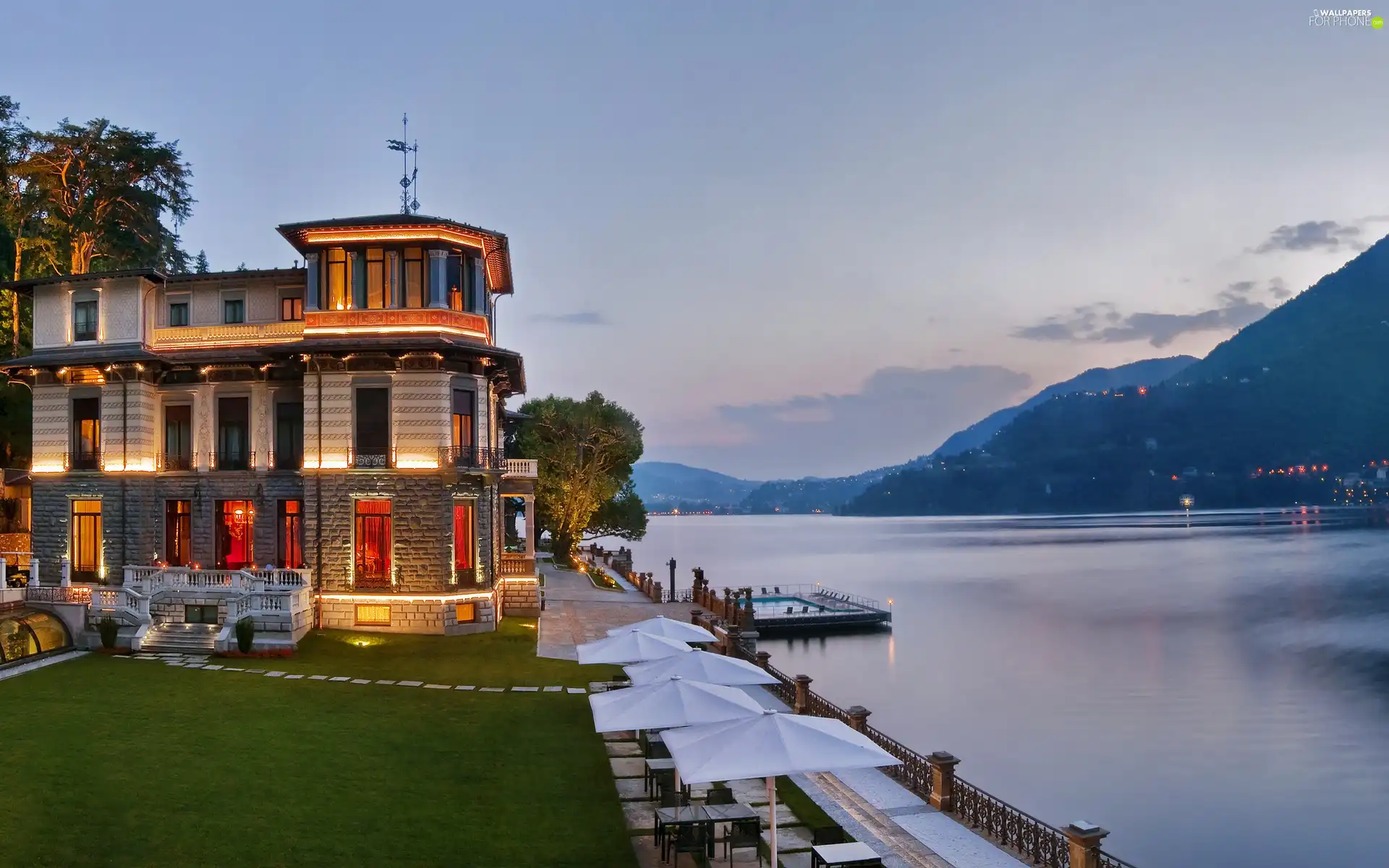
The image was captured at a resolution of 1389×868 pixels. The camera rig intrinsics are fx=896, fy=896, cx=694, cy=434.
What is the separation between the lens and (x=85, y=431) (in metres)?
32.2

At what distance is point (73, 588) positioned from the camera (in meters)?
27.5

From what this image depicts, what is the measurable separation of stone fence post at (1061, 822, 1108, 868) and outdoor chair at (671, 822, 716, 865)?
4.90 metres

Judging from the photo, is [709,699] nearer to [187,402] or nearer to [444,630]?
[444,630]

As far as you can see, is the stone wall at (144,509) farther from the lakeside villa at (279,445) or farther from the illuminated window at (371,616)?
the illuminated window at (371,616)

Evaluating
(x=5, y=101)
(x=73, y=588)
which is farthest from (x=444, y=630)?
(x=5, y=101)

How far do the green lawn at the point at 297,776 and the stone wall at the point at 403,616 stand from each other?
6.28 m

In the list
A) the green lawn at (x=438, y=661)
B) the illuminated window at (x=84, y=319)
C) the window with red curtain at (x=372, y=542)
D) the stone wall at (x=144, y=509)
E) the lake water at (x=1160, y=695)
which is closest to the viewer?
the green lawn at (x=438, y=661)

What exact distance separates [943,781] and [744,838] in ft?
18.0

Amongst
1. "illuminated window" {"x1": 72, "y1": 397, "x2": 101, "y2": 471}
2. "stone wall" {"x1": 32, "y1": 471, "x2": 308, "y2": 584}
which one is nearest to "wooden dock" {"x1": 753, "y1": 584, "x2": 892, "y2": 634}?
"stone wall" {"x1": 32, "y1": 471, "x2": 308, "y2": 584}

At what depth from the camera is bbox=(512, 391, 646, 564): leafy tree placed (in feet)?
204

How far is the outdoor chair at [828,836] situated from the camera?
13.3 metres

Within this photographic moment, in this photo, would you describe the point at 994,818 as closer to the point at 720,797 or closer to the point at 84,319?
the point at 720,797

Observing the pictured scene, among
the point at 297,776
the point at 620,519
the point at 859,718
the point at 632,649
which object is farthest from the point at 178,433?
the point at 620,519

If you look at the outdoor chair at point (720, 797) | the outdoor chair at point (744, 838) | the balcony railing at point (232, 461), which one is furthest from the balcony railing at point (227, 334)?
the outdoor chair at point (744, 838)
